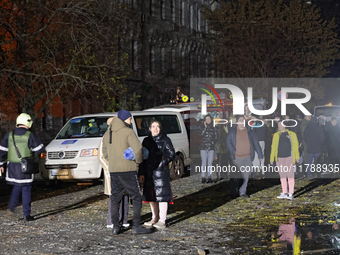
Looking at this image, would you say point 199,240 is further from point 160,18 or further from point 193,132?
point 160,18

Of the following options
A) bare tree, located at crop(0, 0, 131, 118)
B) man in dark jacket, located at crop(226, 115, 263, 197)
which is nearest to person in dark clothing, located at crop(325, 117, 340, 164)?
man in dark jacket, located at crop(226, 115, 263, 197)

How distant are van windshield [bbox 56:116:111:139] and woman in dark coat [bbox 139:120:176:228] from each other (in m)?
5.55

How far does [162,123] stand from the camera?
613 inches

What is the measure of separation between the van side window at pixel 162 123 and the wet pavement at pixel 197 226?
2250 millimetres

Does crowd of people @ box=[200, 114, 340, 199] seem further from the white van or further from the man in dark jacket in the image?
the white van

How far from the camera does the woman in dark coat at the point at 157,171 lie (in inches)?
334

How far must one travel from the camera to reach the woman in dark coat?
848 cm

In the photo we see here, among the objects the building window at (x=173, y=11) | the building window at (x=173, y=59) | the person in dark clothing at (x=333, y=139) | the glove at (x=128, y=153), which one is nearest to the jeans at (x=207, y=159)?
the person in dark clothing at (x=333, y=139)

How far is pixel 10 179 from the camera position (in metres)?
9.27

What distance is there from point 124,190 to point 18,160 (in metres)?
2.10

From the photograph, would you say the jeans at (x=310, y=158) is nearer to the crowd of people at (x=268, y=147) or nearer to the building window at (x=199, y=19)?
the crowd of people at (x=268, y=147)

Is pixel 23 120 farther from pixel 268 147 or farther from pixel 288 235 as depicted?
pixel 268 147

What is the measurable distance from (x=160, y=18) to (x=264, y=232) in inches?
1452

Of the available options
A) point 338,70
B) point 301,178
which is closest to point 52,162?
point 301,178
